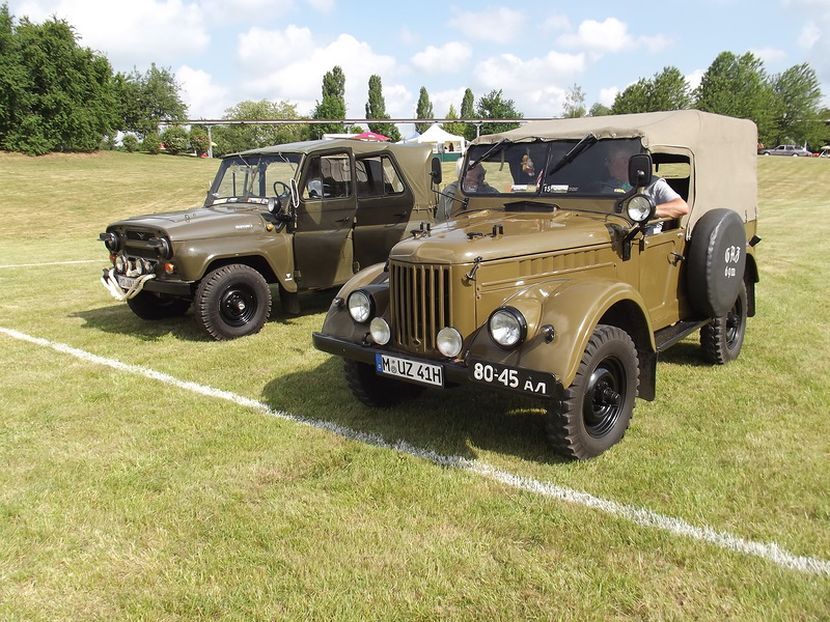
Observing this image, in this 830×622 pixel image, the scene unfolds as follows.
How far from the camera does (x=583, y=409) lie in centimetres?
366

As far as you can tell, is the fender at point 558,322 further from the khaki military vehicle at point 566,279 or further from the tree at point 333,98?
the tree at point 333,98

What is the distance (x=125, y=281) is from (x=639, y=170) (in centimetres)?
518

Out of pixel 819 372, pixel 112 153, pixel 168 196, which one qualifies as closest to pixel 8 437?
pixel 819 372

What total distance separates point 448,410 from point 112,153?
39.4m

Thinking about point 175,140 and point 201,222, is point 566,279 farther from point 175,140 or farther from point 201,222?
point 175,140

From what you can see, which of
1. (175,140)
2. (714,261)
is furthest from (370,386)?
(175,140)

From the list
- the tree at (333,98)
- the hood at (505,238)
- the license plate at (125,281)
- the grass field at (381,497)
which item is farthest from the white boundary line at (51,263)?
the tree at (333,98)

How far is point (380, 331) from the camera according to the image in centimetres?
388

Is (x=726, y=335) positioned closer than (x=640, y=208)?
No

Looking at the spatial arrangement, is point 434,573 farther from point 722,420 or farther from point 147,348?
point 147,348

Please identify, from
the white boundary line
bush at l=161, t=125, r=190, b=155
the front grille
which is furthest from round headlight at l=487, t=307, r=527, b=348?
bush at l=161, t=125, r=190, b=155

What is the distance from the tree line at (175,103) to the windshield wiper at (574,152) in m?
29.9

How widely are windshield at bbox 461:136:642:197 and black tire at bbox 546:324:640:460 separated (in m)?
1.22

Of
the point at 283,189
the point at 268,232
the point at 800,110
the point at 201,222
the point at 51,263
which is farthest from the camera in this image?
the point at 800,110
